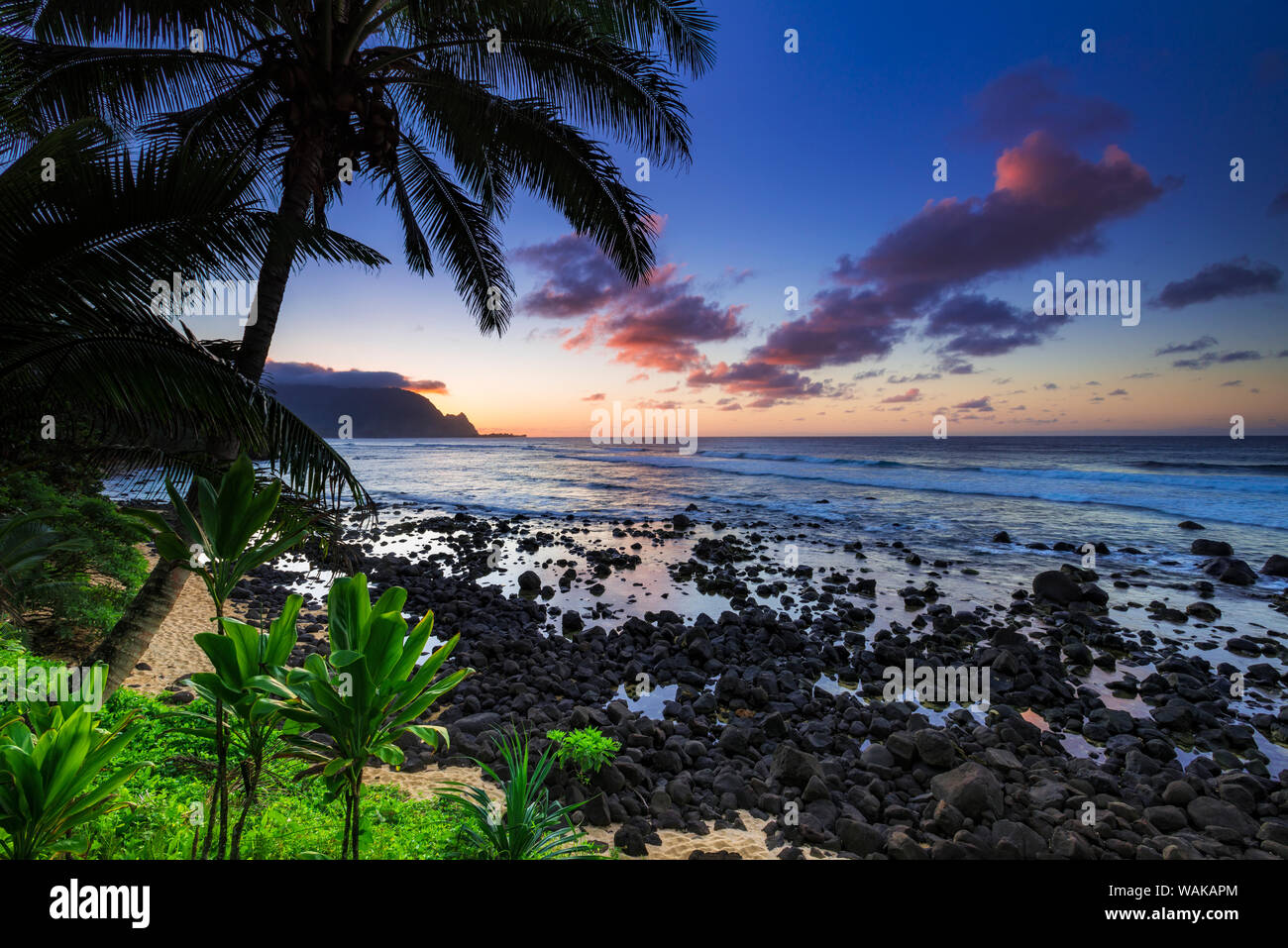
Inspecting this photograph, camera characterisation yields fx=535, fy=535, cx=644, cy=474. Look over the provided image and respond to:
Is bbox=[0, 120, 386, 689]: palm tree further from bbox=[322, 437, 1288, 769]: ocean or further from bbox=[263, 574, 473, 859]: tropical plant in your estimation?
bbox=[322, 437, 1288, 769]: ocean

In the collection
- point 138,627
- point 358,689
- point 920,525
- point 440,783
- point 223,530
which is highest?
point 223,530

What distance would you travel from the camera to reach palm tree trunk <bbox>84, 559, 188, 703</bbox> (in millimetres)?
4367

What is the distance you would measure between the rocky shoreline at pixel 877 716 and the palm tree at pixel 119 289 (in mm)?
3323

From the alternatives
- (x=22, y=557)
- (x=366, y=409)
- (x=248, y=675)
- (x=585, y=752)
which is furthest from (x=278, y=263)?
(x=366, y=409)

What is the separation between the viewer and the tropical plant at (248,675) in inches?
77.2

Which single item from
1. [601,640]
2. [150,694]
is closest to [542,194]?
[601,640]

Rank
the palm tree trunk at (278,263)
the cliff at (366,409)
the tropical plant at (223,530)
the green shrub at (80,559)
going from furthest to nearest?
the cliff at (366,409), the green shrub at (80,559), the palm tree trunk at (278,263), the tropical plant at (223,530)

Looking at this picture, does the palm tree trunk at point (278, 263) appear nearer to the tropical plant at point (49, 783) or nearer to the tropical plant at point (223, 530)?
the tropical plant at point (223, 530)

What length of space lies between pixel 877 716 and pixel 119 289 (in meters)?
7.46

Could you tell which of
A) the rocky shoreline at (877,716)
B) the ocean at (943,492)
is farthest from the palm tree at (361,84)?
the ocean at (943,492)

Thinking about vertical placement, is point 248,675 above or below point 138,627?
above

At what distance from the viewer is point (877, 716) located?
19.1ft

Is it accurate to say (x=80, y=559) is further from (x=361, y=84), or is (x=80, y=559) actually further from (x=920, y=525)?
(x=920, y=525)
